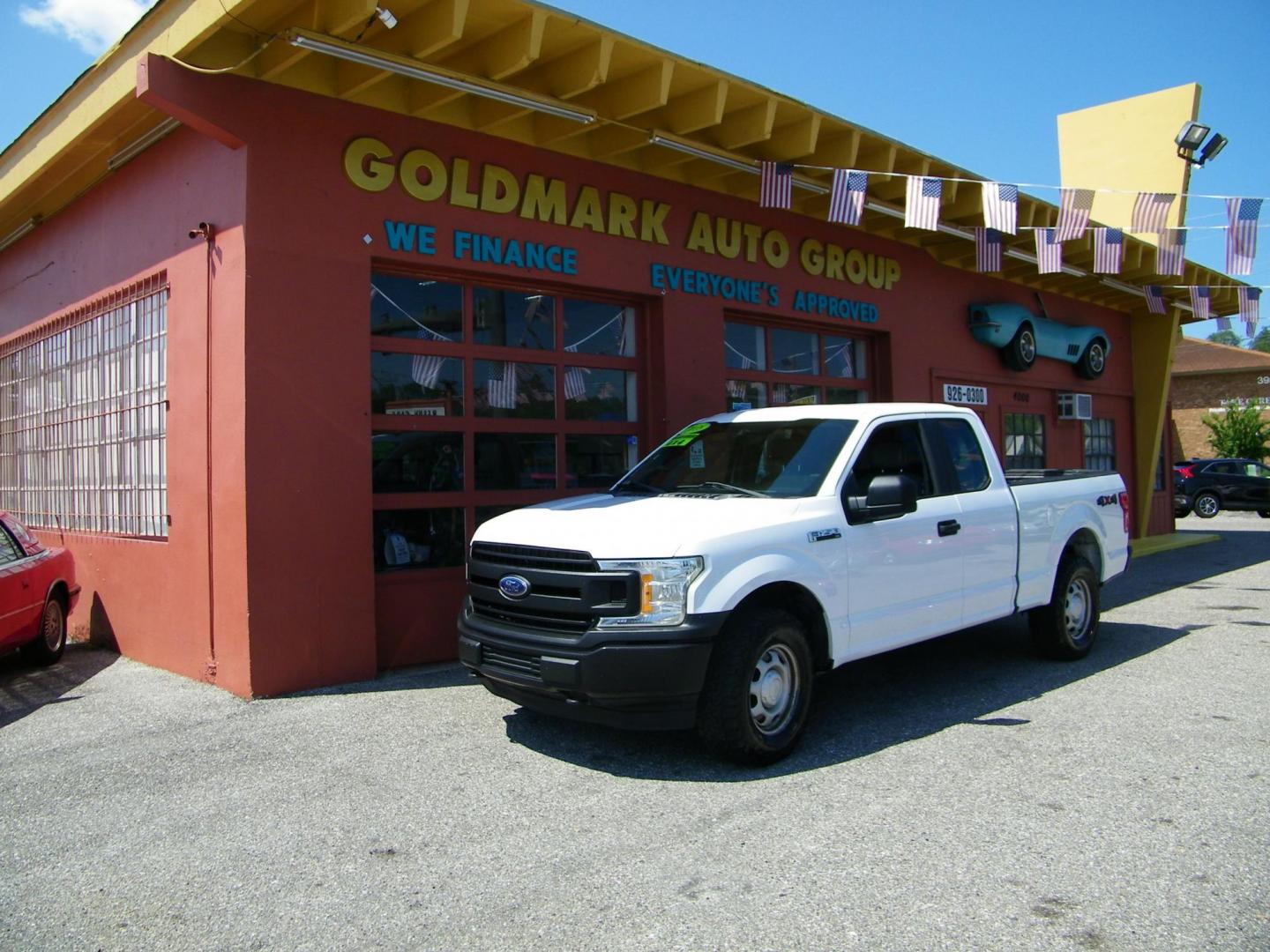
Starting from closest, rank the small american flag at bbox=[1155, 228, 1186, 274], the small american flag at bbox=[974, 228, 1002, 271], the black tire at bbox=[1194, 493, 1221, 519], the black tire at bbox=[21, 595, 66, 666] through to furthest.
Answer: the black tire at bbox=[21, 595, 66, 666]
the small american flag at bbox=[974, 228, 1002, 271]
the small american flag at bbox=[1155, 228, 1186, 274]
the black tire at bbox=[1194, 493, 1221, 519]

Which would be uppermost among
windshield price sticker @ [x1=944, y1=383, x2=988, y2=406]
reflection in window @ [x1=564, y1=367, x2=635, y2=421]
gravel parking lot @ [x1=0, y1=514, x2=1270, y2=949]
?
windshield price sticker @ [x1=944, y1=383, x2=988, y2=406]

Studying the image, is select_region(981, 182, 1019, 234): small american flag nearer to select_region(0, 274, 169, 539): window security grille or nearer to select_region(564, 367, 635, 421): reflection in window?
select_region(564, 367, 635, 421): reflection in window

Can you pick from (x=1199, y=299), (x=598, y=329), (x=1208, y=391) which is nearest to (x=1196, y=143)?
(x=1199, y=299)

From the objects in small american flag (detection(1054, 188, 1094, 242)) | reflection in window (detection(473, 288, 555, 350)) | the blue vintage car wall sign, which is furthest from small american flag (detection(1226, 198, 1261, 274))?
reflection in window (detection(473, 288, 555, 350))

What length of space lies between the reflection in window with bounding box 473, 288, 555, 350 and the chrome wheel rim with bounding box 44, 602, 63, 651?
4.29 metres

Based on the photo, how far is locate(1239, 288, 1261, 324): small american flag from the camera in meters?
16.5

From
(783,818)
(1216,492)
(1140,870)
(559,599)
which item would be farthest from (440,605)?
(1216,492)

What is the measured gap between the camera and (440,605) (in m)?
7.85

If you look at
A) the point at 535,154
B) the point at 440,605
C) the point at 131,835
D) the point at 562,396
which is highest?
the point at 535,154

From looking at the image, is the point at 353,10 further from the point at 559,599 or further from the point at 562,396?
the point at 559,599

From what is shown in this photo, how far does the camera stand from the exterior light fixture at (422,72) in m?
6.53

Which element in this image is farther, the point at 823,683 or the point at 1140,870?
the point at 823,683

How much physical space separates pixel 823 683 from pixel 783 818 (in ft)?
8.49

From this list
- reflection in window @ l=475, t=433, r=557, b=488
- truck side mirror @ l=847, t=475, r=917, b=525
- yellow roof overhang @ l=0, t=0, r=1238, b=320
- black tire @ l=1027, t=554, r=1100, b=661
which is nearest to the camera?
truck side mirror @ l=847, t=475, r=917, b=525
